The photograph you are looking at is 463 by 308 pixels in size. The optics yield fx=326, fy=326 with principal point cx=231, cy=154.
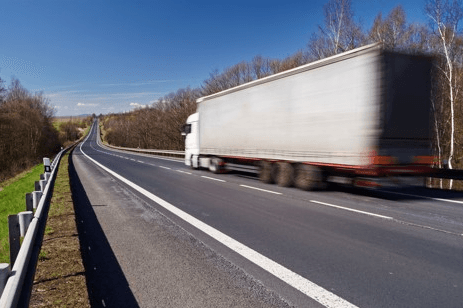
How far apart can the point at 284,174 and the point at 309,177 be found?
4.20 ft

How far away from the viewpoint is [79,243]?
16.4ft

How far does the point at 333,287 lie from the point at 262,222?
2896 millimetres

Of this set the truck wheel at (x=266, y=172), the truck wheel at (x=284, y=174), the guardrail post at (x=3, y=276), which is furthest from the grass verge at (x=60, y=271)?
the truck wheel at (x=266, y=172)

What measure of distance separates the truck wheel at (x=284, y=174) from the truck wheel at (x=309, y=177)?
414 mm

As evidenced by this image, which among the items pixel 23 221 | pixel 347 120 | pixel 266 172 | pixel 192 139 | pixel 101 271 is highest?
pixel 347 120

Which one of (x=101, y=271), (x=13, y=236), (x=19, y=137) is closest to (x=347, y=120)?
→ (x=101, y=271)

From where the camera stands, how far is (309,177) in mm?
10148

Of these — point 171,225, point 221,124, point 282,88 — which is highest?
point 282,88

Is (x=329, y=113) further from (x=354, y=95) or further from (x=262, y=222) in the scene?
(x=262, y=222)

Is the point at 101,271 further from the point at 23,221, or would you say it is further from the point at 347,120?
the point at 347,120

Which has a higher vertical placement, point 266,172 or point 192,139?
point 192,139

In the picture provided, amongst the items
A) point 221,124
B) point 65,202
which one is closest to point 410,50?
point 221,124

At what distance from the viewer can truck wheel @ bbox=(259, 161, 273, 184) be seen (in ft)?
39.7

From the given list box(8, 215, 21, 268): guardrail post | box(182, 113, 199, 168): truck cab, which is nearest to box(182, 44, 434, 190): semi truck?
box(182, 113, 199, 168): truck cab
